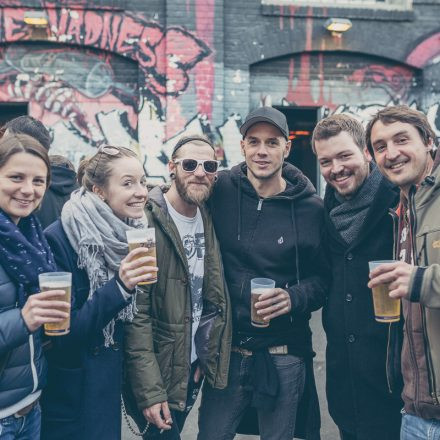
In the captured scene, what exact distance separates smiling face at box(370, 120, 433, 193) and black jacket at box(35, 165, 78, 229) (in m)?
2.41

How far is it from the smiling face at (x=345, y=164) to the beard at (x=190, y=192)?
2.43 feet

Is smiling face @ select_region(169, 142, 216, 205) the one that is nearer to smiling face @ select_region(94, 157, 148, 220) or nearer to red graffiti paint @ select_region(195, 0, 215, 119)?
smiling face @ select_region(94, 157, 148, 220)

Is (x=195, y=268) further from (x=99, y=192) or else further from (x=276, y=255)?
(x=99, y=192)

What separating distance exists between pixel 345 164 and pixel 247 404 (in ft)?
5.03

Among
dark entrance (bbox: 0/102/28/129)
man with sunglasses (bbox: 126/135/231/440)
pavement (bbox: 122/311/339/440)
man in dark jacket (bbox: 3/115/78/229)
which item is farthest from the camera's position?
dark entrance (bbox: 0/102/28/129)

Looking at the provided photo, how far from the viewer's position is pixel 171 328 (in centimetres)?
279

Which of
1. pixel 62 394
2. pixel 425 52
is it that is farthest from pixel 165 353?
pixel 425 52

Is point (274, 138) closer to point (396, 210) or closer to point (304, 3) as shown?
point (396, 210)

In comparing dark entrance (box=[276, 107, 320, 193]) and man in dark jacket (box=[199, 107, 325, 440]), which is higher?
dark entrance (box=[276, 107, 320, 193])

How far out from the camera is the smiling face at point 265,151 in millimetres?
3055

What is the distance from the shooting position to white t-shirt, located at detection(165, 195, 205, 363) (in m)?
2.95

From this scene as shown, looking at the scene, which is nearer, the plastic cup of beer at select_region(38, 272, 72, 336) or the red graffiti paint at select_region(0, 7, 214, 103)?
the plastic cup of beer at select_region(38, 272, 72, 336)

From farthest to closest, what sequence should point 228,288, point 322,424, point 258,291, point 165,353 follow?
point 322,424, point 228,288, point 165,353, point 258,291

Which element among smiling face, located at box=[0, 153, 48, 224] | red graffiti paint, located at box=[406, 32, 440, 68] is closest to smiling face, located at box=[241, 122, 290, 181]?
smiling face, located at box=[0, 153, 48, 224]
